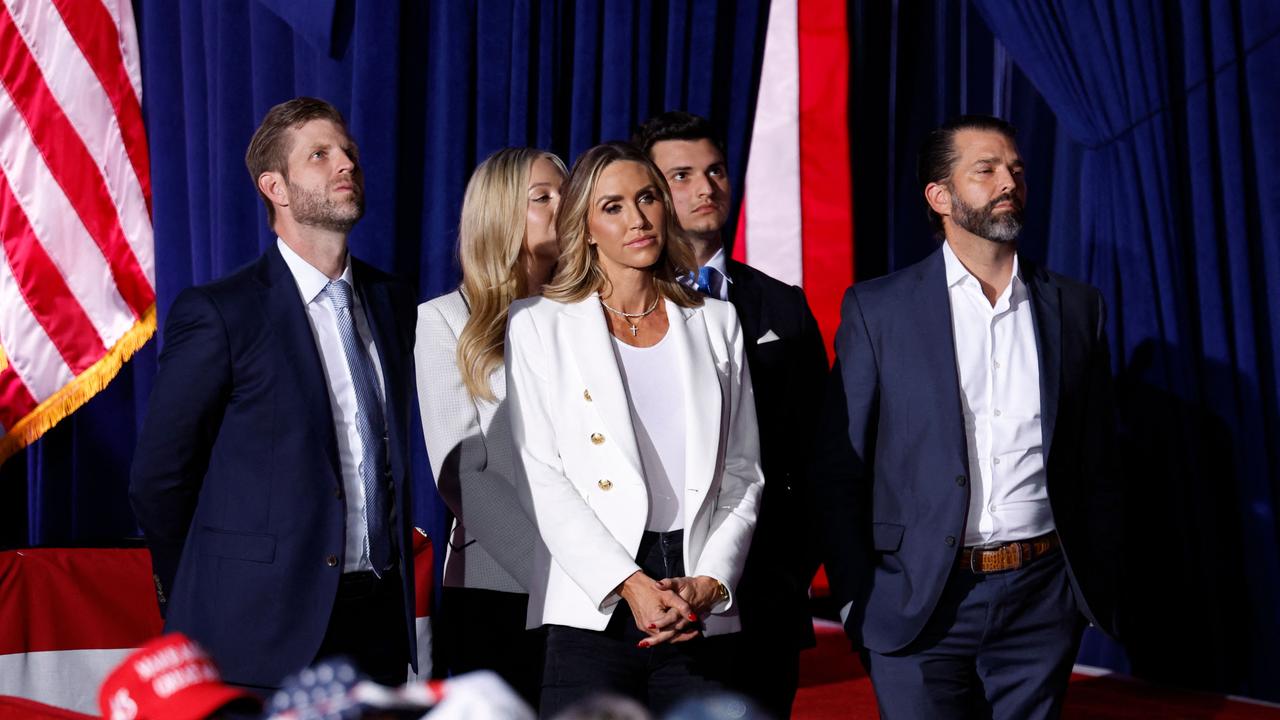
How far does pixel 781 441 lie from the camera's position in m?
2.81

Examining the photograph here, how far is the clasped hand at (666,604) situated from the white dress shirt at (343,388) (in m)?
0.55

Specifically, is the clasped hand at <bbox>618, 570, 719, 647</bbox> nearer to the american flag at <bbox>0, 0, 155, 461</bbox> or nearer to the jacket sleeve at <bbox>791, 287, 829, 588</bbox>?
the jacket sleeve at <bbox>791, 287, 829, 588</bbox>

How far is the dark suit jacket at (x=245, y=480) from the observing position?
2297 millimetres

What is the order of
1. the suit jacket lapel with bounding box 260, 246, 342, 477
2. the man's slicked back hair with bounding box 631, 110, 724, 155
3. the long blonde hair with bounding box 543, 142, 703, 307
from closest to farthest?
the suit jacket lapel with bounding box 260, 246, 342, 477 < the long blonde hair with bounding box 543, 142, 703, 307 < the man's slicked back hair with bounding box 631, 110, 724, 155

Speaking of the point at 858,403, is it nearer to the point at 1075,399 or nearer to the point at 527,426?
the point at 1075,399

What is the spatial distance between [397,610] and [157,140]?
111 inches

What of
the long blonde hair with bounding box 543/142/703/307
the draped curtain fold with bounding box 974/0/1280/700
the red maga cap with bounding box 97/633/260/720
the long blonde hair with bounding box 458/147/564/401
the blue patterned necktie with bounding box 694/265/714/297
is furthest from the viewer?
the draped curtain fold with bounding box 974/0/1280/700

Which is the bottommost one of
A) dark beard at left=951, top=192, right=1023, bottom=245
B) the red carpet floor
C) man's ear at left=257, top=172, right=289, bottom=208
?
the red carpet floor

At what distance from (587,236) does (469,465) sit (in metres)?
0.55

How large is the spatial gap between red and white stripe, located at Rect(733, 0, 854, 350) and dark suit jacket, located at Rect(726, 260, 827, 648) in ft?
9.41

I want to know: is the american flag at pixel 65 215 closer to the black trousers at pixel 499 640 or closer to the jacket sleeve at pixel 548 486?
the black trousers at pixel 499 640

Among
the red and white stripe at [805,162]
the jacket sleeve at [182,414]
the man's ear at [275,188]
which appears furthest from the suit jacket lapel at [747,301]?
the red and white stripe at [805,162]

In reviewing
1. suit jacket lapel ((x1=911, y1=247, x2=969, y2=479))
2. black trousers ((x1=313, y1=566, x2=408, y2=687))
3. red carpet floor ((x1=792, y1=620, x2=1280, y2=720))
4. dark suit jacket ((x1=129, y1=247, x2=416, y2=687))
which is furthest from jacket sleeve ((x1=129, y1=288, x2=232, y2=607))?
red carpet floor ((x1=792, y1=620, x2=1280, y2=720))

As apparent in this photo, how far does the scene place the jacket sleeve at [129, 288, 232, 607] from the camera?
2.30 meters
